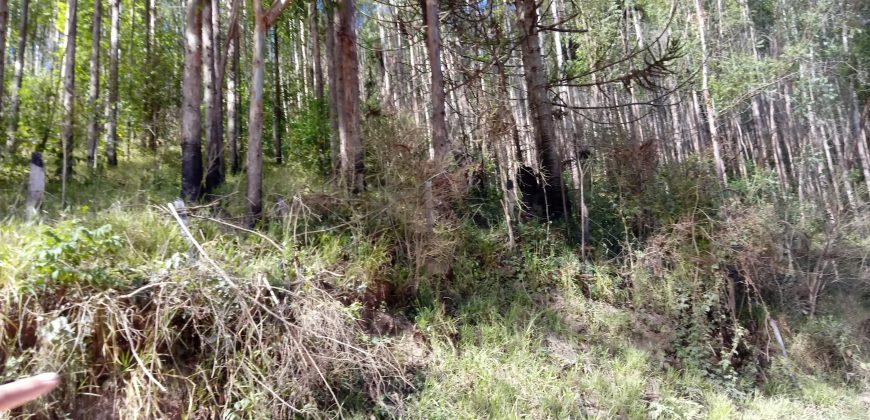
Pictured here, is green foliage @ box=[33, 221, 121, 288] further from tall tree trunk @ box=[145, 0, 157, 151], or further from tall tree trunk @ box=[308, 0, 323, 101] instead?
tall tree trunk @ box=[145, 0, 157, 151]

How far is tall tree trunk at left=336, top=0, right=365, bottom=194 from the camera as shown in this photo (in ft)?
24.5

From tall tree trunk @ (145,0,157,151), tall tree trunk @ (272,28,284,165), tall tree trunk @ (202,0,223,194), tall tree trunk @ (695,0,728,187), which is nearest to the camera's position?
tall tree trunk @ (202,0,223,194)

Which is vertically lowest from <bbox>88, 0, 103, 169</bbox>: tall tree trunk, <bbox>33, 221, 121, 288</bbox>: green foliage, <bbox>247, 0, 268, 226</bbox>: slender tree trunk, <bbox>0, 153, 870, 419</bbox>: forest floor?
<bbox>0, 153, 870, 419</bbox>: forest floor

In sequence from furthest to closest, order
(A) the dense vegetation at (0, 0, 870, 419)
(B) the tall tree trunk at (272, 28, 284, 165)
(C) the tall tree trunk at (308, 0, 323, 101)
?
1. (B) the tall tree trunk at (272, 28, 284, 165)
2. (C) the tall tree trunk at (308, 0, 323, 101)
3. (A) the dense vegetation at (0, 0, 870, 419)

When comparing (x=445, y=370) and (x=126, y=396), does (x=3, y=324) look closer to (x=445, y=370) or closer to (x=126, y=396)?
(x=126, y=396)

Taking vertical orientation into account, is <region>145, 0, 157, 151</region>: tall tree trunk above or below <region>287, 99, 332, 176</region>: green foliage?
above

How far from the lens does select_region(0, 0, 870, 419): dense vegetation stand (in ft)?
13.8

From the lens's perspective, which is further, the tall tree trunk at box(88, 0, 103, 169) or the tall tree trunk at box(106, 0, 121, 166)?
the tall tree trunk at box(106, 0, 121, 166)

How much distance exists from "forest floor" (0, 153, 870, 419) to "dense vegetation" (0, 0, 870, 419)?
1.1 inches

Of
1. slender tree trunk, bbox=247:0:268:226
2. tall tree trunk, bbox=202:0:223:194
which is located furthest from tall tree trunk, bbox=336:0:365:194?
tall tree trunk, bbox=202:0:223:194

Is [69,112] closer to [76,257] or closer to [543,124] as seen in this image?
[76,257]

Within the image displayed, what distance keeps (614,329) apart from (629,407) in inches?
66.3

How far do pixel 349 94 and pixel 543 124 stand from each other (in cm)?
396

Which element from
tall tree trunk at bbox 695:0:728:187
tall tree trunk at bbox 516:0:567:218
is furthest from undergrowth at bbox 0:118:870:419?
tall tree trunk at bbox 695:0:728:187
